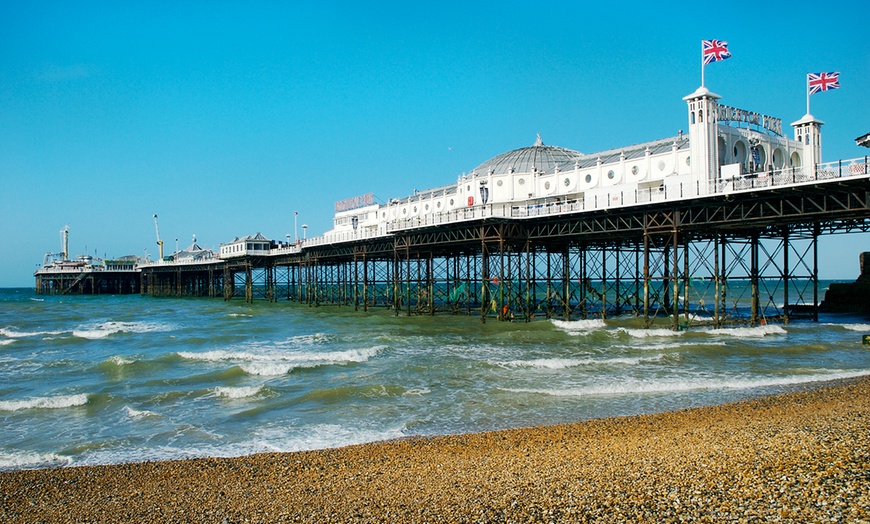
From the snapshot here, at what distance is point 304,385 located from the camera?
20156mm

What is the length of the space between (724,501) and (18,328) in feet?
162

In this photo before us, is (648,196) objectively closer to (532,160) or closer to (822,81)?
(822,81)

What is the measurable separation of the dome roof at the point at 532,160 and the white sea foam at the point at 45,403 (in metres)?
29.3

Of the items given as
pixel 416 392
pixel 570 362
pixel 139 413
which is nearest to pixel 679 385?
pixel 570 362

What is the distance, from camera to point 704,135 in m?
29.0

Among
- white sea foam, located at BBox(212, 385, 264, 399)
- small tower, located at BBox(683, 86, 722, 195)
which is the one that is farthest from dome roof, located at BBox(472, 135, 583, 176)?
white sea foam, located at BBox(212, 385, 264, 399)

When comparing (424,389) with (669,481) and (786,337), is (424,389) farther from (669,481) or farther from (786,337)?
(786,337)

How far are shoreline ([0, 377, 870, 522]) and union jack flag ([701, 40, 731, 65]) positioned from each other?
1964 centimetres

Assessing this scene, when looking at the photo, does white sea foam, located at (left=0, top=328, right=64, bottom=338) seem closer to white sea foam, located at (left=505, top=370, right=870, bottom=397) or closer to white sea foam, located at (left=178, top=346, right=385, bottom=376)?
white sea foam, located at (left=178, top=346, right=385, bottom=376)

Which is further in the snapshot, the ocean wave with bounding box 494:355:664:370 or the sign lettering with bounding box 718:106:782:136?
the sign lettering with bounding box 718:106:782:136

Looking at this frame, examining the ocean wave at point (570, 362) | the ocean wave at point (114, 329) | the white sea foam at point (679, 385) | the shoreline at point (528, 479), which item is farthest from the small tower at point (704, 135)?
the ocean wave at point (114, 329)

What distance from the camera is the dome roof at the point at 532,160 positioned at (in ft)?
137

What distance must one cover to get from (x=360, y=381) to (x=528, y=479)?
38.0ft

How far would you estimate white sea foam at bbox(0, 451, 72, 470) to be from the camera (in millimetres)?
12266
